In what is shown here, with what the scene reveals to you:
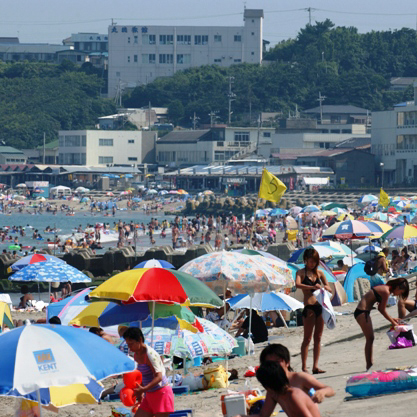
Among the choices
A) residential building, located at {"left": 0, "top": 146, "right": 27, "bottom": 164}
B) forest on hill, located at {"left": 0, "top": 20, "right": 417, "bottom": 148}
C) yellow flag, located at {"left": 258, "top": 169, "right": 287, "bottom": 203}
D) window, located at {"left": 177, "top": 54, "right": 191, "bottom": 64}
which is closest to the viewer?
yellow flag, located at {"left": 258, "top": 169, "right": 287, "bottom": 203}

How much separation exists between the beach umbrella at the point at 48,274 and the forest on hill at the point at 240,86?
327 feet

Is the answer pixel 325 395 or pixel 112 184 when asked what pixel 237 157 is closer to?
pixel 112 184

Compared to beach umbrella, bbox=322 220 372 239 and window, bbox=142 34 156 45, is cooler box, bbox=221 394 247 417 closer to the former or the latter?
beach umbrella, bbox=322 220 372 239

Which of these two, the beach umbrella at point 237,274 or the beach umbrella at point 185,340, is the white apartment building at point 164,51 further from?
the beach umbrella at point 185,340

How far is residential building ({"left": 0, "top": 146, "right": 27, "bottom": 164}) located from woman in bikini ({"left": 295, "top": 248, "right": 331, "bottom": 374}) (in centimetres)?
10355

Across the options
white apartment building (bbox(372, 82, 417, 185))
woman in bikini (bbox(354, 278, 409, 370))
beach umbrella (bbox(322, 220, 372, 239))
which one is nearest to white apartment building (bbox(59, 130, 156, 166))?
white apartment building (bbox(372, 82, 417, 185))

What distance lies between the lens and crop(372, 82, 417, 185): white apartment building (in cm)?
7844

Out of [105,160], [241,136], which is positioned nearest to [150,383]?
[241,136]

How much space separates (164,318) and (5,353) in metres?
3.87

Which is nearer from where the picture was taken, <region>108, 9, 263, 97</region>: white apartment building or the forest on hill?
the forest on hill

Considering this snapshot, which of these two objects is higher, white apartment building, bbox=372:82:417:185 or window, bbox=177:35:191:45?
window, bbox=177:35:191:45

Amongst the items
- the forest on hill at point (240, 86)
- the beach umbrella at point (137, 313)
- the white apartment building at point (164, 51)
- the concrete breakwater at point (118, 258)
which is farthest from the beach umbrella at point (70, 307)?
the white apartment building at point (164, 51)

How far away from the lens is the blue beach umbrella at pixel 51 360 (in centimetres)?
740

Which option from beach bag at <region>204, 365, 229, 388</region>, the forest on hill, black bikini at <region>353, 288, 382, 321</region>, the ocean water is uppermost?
the forest on hill
